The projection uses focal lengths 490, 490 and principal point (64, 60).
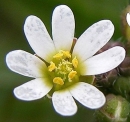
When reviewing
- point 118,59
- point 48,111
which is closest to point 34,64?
point 118,59

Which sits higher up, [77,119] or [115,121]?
[115,121]

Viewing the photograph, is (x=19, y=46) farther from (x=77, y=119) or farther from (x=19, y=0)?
(x=77, y=119)

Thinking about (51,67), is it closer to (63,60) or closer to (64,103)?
(63,60)

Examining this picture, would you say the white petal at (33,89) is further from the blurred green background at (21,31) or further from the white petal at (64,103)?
the blurred green background at (21,31)

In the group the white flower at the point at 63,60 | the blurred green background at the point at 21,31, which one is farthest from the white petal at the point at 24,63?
the blurred green background at the point at 21,31

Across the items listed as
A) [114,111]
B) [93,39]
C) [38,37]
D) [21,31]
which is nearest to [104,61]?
[93,39]

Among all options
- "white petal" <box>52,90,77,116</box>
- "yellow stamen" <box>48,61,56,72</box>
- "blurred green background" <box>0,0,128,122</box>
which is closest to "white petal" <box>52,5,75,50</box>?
"yellow stamen" <box>48,61,56,72</box>

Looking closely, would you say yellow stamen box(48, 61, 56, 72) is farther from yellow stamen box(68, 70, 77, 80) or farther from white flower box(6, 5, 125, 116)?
yellow stamen box(68, 70, 77, 80)
